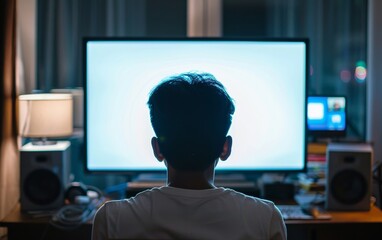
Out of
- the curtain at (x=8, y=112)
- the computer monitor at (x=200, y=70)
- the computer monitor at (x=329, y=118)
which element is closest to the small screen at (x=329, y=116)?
the computer monitor at (x=329, y=118)

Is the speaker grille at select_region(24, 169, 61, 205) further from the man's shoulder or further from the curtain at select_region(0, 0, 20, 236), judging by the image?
the man's shoulder

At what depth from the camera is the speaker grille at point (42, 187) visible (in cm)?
212

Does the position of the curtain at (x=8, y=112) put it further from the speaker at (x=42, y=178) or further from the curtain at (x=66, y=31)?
the curtain at (x=66, y=31)

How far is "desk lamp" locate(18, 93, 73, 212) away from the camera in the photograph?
83.4 inches

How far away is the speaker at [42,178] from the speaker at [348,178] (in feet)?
3.20

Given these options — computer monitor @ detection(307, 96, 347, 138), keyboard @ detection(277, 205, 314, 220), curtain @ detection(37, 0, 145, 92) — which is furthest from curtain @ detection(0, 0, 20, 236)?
computer monitor @ detection(307, 96, 347, 138)

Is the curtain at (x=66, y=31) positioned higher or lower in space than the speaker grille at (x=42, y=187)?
higher

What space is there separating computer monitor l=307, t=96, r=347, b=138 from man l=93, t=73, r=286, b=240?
1.26 m

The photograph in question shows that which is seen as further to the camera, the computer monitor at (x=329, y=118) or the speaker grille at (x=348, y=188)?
the computer monitor at (x=329, y=118)

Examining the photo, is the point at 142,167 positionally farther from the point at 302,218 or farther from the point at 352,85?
the point at 352,85

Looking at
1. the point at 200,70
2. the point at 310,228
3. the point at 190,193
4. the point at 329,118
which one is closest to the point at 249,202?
the point at 190,193

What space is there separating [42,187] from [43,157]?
0.11 metres

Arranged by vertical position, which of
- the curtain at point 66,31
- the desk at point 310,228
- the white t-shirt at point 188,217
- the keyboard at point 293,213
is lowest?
the desk at point 310,228

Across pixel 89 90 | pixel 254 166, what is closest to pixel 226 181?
pixel 254 166
